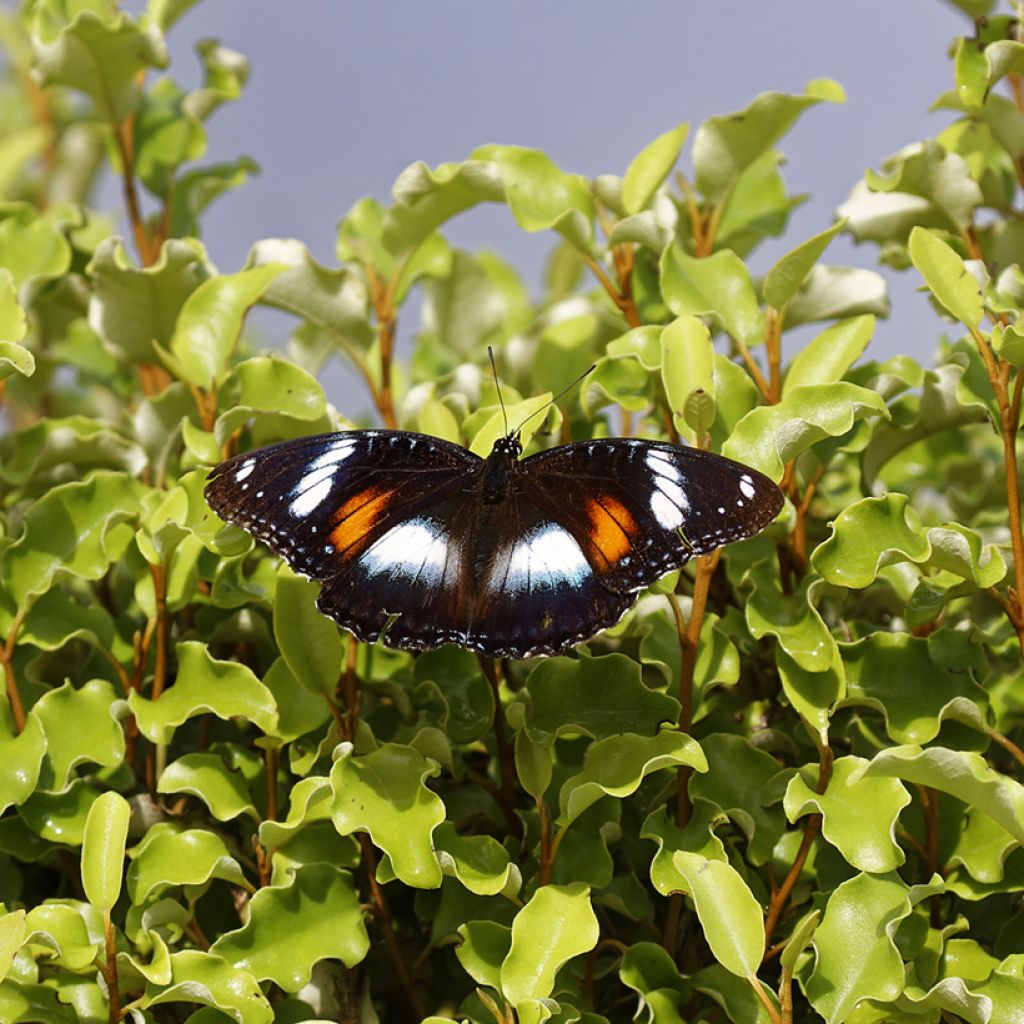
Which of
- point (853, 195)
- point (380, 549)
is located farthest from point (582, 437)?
point (853, 195)

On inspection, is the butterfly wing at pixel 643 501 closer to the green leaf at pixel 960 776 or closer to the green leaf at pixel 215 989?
the green leaf at pixel 960 776

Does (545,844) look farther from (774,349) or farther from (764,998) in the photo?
(774,349)

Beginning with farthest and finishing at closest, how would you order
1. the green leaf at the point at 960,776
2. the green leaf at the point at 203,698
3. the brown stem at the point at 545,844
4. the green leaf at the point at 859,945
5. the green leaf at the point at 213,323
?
the green leaf at the point at 213,323, the green leaf at the point at 203,698, the brown stem at the point at 545,844, the green leaf at the point at 859,945, the green leaf at the point at 960,776

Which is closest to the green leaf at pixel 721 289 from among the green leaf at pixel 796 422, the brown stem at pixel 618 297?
the brown stem at pixel 618 297

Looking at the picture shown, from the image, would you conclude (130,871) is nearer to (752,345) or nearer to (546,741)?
(546,741)

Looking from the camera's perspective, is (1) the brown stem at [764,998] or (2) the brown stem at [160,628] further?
(2) the brown stem at [160,628]

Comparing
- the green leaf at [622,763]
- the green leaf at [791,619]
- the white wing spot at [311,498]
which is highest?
the white wing spot at [311,498]

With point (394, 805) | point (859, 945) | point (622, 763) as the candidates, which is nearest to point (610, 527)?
point (622, 763)
